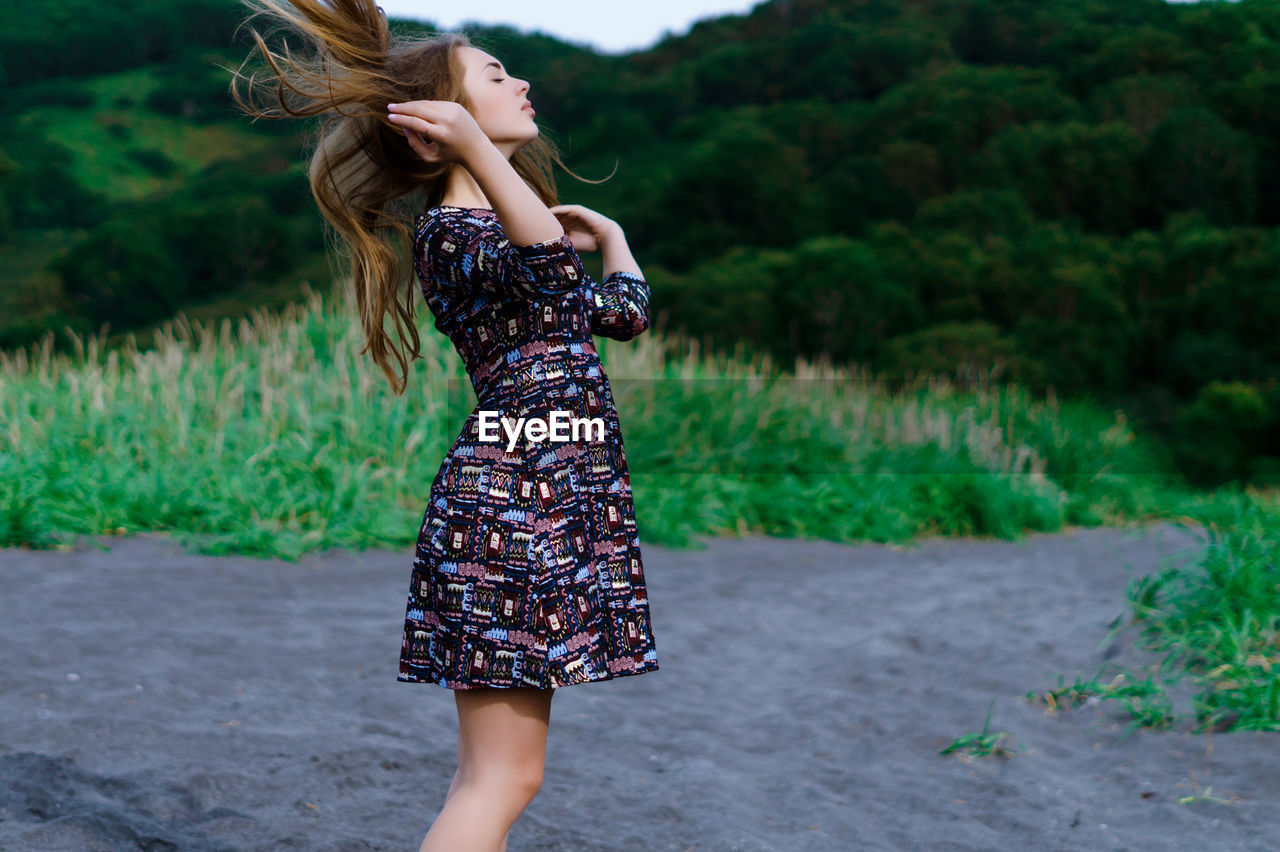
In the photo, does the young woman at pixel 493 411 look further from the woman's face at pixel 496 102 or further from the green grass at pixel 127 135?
the green grass at pixel 127 135

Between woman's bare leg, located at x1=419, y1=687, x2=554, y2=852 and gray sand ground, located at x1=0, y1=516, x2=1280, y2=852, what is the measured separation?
95 cm

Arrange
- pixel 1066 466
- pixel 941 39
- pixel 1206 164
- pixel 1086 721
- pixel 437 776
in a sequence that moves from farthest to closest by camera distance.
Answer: pixel 941 39 → pixel 1206 164 → pixel 1066 466 → pixel 1086 721 → pixel 437 776

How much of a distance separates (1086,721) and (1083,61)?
1766cm

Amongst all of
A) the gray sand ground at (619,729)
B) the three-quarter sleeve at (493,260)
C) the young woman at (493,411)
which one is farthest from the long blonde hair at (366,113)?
the gray sand ground at (619,729)

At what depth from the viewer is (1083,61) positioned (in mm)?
18406

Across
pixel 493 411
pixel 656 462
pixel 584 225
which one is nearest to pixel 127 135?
pixel 656 462

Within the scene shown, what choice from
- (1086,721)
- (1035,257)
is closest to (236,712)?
(1086,721)

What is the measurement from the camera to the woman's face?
1.83 metres

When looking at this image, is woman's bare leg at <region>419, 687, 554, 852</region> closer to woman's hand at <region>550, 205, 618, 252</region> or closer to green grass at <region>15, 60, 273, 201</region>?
woman's hand at <region>550, 205, 618, 252</region>

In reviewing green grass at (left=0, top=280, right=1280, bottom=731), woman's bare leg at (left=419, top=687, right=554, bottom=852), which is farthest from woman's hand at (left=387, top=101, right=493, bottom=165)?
green grass at (left=0, top=280, right=1280, bottom=731)

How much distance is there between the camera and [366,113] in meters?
1.72

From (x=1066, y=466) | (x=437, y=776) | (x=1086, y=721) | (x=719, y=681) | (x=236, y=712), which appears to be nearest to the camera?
(x=437, y=776)

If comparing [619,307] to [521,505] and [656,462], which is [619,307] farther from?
[656,462]

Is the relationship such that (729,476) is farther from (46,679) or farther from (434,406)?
(46,679)
